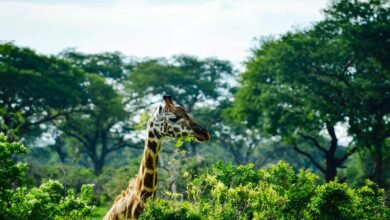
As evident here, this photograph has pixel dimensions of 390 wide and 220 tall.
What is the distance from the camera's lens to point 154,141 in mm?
9891

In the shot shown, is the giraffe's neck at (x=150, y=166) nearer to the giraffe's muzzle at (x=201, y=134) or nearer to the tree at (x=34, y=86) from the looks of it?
the giraffe's muzzle at (x=201, y=134)

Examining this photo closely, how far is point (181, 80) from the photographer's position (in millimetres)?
50406


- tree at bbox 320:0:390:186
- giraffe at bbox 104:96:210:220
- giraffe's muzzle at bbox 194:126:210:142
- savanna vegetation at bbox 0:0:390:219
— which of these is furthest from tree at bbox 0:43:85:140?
giraffe's muzzle at bbox 194:126:210:142

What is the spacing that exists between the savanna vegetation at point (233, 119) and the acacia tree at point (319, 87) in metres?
0.06

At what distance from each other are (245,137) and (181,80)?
8.10 metres

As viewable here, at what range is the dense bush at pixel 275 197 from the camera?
32.4 feet

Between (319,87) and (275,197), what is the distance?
1986cm

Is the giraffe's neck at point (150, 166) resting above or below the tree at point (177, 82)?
below

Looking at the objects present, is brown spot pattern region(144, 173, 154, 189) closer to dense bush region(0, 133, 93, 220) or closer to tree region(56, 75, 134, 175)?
dense bush region(0, 133, 93, 220)

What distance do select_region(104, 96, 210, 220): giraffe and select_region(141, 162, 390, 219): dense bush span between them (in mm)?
514

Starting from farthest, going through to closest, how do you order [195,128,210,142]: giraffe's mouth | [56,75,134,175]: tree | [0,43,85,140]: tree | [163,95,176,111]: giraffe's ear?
[56,75,134,175]: tree
[0,43,85,140]: tree
[163,95,176,111]: giraffe's ear
[195,128,210,142]: giraffe's mouth

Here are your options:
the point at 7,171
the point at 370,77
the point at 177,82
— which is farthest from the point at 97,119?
the point at 7,171

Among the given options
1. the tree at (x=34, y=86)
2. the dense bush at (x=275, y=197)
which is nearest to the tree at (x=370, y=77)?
the dense bush at (x=275, y=197)

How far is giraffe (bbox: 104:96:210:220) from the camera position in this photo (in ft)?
31.6
